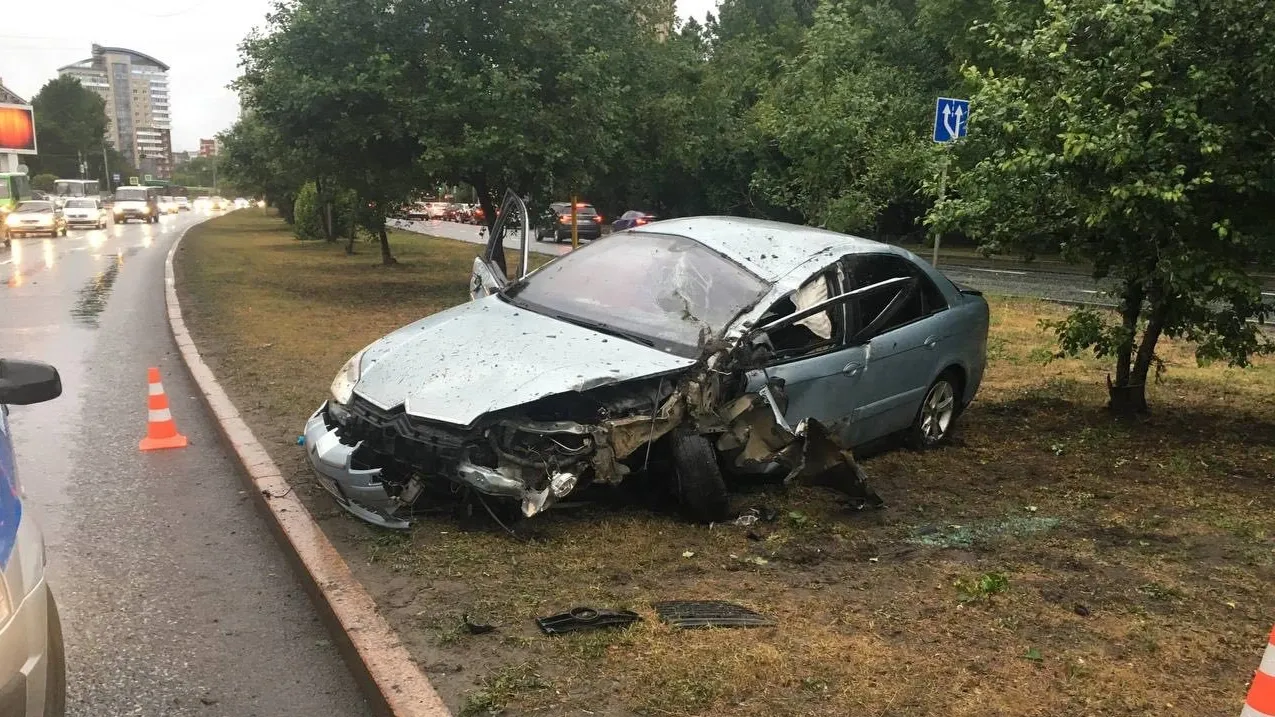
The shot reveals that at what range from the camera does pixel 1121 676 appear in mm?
3322

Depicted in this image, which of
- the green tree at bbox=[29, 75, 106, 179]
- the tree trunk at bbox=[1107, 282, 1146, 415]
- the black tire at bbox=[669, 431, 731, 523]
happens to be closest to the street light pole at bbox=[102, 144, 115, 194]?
the green tree at bbox=[29, 75, 106, 179]

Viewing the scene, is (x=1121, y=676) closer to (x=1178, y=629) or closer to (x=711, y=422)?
(x=1178, y=629)

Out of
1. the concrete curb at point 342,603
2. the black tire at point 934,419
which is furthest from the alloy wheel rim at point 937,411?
the concrete curb at point 342,603

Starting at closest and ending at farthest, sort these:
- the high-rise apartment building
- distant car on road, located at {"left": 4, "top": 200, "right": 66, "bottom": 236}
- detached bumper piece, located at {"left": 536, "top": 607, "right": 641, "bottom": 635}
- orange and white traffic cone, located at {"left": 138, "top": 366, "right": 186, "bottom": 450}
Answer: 1. detached bumper piece, located at {"left": 536, "top": 607, "right": 641, "bottom": 635}
2. orange and white traffic cone, located at {"left": 138, "top": 366, "right": 186, "bottom": 450}
3. distant car on road, located at {"left": 4, "top": 200, "right": 66, "bottom": 236}
4. the high-rise apartment building

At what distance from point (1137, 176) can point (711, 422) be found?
3138 mm

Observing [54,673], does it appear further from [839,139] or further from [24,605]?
[839,139]

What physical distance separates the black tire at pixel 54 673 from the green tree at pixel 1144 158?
221 inches

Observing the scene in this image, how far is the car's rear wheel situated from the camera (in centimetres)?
632

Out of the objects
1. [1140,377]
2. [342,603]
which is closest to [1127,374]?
[1140,377]

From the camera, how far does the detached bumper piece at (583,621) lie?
363cm

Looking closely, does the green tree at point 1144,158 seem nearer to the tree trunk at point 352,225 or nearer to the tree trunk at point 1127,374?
the tree trunk at point 1127,374

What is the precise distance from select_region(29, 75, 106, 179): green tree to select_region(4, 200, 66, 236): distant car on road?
80764 millimetres

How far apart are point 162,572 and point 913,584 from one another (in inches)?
139

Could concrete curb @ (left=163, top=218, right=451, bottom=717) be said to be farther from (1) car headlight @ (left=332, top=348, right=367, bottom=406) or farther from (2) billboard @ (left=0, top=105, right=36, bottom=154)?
(2) billboard @ (left=0, top=105, right=36, bottom=154)
